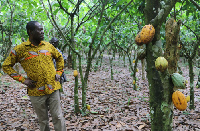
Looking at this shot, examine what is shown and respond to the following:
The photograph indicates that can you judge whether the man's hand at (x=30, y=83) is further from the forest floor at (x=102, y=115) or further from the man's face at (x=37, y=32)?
the forest floor at (x=102, y=115)

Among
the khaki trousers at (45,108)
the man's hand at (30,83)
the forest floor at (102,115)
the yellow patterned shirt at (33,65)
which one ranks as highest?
the yellow patterned shirt at (33,65)

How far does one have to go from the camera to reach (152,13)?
43.4 inches

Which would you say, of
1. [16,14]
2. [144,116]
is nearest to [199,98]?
[144,116]

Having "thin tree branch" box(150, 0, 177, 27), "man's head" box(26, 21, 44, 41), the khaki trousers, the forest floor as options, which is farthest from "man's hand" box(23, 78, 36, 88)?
"thin tree branch" box(150, 0, 177, 27)

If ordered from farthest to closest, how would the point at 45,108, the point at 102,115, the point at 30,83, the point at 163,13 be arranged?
the point at 102,115 < the point at 45,108 < the point at 30,83 < the point at 163,13

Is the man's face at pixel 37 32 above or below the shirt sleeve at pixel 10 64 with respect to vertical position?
above

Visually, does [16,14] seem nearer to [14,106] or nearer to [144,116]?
[14,106]

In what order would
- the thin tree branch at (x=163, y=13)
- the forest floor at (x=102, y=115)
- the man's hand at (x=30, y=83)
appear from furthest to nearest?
the forest floor at (x=102, y=115)
the man's hand at (x=30, y=83)
the thin tree branch at (x=163, y=13)

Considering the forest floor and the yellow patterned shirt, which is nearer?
the yellow patterned shirt

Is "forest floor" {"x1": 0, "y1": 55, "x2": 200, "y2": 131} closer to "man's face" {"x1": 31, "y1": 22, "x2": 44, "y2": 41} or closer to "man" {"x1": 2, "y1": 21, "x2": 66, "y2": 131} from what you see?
"man" {"x1": 2, "y1": 21, "x2": 66, "y2": 131}

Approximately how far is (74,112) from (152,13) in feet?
7.89

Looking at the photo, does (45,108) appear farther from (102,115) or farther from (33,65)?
(102,115)

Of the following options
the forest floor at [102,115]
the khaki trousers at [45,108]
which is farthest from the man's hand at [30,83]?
the forest floor at [102,115]

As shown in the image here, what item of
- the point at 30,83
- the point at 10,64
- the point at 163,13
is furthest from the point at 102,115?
the point at 163,13
